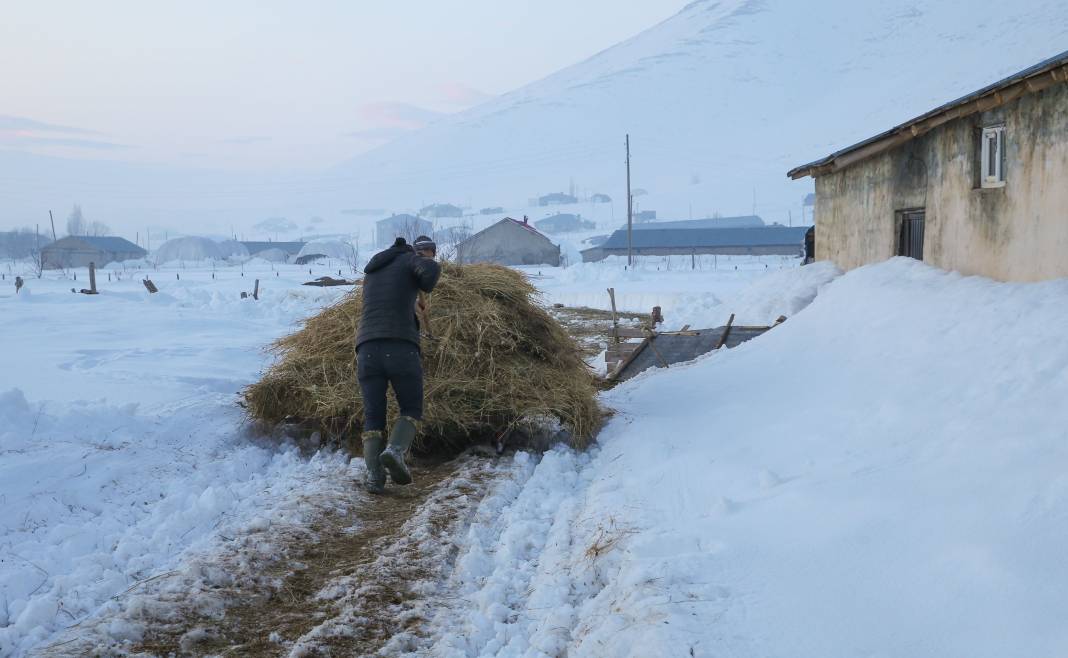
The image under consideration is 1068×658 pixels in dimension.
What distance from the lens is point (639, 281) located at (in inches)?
1517

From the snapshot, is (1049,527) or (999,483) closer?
(1049,527)

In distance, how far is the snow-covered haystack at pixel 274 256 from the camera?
9769 cm

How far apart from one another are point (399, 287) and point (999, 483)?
4.05m

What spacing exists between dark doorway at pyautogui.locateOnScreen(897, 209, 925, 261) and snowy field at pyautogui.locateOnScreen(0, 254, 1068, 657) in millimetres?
3059

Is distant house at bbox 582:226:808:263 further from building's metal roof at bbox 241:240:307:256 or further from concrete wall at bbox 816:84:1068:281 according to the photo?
concrete wall at bbox 816:84:1068:281

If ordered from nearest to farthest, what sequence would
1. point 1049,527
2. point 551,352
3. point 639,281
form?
point 1049,527 < point 551,352 < point 639,281

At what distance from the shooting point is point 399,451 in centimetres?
557

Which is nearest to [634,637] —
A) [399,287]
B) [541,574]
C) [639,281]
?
[541,574]

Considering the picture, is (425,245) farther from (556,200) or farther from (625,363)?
(556,200)

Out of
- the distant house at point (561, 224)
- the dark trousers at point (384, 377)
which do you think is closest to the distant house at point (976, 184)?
the dark trousers at point (384, 377)

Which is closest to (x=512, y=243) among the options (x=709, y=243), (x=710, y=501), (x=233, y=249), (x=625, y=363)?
(x=709, y=243)

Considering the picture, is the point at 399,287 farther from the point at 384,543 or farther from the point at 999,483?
the point at 999,483

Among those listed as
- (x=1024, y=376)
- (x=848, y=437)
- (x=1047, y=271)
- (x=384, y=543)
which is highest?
(x=1047, y=271)

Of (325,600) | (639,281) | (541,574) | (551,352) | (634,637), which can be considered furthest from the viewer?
(639,281)
